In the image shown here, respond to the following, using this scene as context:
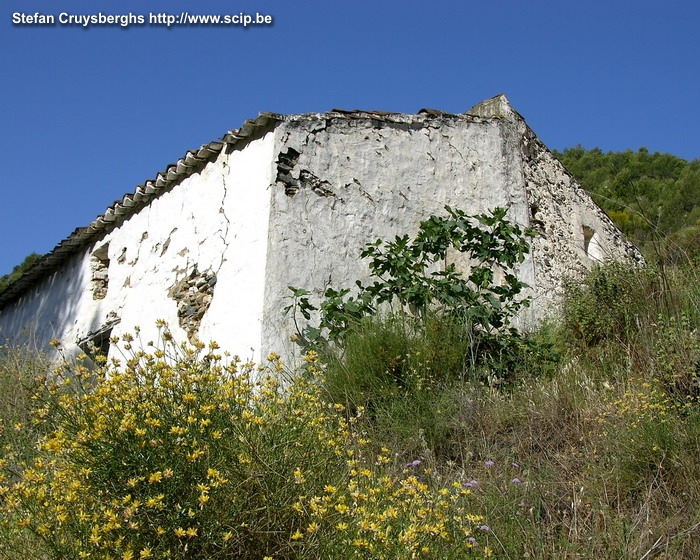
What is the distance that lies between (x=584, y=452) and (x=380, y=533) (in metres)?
2.08

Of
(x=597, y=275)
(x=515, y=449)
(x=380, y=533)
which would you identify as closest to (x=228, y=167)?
(x=597, y=275)

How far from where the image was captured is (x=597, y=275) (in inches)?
284

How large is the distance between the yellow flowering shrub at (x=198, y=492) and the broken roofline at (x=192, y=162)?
14.5ft

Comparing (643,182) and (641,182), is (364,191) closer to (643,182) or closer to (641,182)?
(641,182)

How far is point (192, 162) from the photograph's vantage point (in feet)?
26.1

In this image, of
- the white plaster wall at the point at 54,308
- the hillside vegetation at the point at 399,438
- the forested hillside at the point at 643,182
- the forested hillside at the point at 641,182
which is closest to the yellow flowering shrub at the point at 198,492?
the hillside vegetation at the point at 399,438

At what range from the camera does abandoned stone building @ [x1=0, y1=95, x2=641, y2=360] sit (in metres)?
6.73

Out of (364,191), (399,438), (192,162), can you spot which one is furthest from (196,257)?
(399,438)

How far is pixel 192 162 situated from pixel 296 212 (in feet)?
5.90

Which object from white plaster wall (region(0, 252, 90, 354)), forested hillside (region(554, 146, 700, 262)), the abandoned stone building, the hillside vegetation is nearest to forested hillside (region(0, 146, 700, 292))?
forested hillside (region(554, 146, 700, 262))

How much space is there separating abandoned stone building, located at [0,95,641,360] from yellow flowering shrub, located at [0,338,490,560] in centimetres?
311

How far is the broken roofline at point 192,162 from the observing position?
7.25 meters

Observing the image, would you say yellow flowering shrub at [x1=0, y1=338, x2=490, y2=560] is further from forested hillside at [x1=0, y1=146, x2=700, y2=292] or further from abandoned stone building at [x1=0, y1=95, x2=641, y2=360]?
forested hillside at [x1=0, y1=146, x2=700, y2=292]

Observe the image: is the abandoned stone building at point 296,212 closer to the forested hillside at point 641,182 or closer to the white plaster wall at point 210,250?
the white plaster wall at point 210,250
